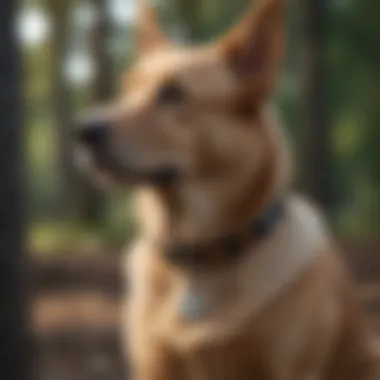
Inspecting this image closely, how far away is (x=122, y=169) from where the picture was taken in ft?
5.92

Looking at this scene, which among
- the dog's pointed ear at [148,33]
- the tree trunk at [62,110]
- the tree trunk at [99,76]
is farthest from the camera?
the tree trunk at [62,110]

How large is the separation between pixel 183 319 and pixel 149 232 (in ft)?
0.50

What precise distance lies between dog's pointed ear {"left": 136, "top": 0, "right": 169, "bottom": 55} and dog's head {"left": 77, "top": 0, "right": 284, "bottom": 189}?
39 millimetres

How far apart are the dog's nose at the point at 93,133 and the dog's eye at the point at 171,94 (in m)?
0.10

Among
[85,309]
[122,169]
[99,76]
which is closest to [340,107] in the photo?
[99,76]

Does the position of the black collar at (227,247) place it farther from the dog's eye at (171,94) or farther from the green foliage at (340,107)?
the green foliage at (340,107)

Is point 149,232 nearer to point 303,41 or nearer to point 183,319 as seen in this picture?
point 183,319

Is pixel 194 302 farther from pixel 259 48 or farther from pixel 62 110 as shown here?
pixel 62 110

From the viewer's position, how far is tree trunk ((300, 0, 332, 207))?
8.93 ft

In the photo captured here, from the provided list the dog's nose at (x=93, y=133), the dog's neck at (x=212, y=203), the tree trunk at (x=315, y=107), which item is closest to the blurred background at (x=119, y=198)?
the tree trunk at (x=315, y=107)

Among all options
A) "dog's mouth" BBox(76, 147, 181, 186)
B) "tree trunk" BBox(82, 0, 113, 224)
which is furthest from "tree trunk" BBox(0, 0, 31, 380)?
"tree trunk" BBox(82, 0, 113, 224)

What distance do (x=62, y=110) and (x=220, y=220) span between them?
52.5 inches

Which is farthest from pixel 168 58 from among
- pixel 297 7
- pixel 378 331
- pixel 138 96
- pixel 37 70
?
pixel 37 70

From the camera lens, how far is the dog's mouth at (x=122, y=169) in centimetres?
179
